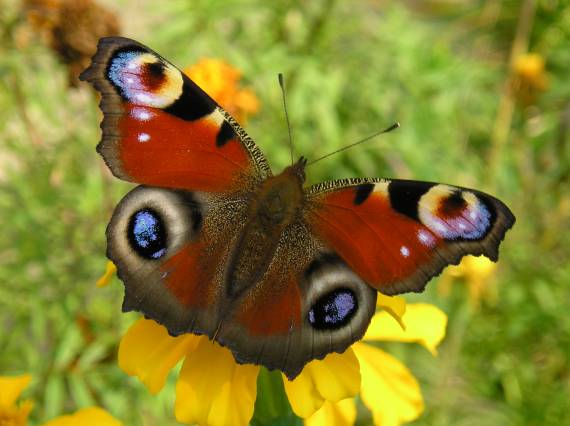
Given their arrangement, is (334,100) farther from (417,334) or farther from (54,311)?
(417,334)

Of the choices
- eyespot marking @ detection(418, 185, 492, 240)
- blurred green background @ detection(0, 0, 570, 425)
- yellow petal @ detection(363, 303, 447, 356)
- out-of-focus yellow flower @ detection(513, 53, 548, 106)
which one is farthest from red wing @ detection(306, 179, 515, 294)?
out-of-focus yellow flower @ detection(513, 53, 548, 106)

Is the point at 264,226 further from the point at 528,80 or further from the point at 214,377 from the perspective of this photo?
the point at 528,80

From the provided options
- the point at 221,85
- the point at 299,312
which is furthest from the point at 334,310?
the point at 221,85

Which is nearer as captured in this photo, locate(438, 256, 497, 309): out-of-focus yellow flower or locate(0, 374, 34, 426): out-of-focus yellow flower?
locate(0, 374, 34, 426): out-of-focus yellow flower

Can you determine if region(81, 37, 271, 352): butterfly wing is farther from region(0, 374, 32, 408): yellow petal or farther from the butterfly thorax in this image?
region(0, 374, 32, 408): yellow petal

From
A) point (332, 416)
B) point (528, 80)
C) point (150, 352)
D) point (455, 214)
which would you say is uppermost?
point (455, 214)
